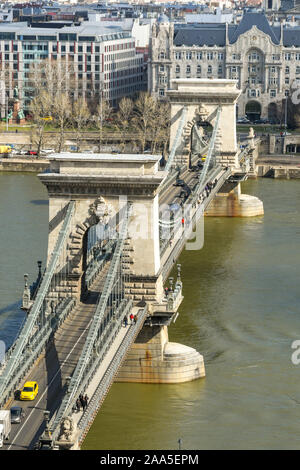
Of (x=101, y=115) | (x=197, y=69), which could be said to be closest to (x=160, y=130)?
(x=101, y=115)

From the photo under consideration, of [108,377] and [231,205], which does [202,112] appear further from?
[108,377]

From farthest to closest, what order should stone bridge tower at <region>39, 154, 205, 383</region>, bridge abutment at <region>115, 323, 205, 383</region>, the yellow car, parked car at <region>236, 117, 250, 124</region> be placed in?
1. parked car at <region>236, 117, 250, 124</region>
2. bridge abutment at <region>115, 323, 205, 383</region>
3. stone bridge tower at <region>39, 154, 205, 383</region>
4. the yellow car

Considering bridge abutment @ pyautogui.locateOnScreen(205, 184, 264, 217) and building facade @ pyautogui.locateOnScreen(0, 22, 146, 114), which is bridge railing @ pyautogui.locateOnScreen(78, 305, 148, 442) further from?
building facade @ pyautogui.locateOnScreen(0, 22, 146, 114)

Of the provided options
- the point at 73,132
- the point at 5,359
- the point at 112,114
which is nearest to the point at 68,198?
the point at 5,359

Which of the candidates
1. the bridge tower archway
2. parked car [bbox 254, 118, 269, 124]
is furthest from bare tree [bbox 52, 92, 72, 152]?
the bridge tower archway

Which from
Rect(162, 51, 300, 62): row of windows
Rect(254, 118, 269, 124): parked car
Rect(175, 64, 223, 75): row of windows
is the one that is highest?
Rect(162, 51, 300, 62): row of windows

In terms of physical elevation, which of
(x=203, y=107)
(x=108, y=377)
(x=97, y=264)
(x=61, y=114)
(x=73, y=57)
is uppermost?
(x=73, y=57)
